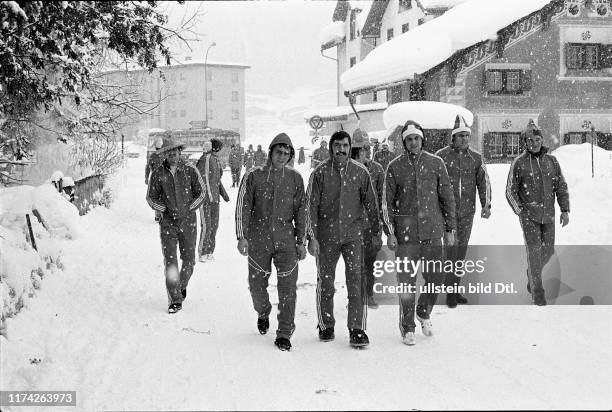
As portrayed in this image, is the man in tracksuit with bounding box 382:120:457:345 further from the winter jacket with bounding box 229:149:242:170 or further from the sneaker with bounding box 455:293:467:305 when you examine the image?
the winter jacket with bounding box 229:149:242:170

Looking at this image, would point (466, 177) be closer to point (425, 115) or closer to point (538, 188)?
point (538, 188)

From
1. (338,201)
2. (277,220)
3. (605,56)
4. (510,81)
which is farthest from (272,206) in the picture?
(605,56)

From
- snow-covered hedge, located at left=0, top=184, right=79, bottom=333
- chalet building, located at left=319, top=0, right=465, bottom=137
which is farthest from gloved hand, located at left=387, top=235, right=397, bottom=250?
chalet building, located at left=319, top=0, right=465, bottom=137

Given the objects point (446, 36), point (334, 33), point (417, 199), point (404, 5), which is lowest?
point (417, 199)

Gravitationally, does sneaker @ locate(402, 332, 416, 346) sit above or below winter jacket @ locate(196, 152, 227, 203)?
below

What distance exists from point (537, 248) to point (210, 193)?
17.4 feet

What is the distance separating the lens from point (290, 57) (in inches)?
6083

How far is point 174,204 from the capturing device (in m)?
7.42

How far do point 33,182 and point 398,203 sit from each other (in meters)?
10.9

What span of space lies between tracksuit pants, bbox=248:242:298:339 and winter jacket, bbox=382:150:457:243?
103cm

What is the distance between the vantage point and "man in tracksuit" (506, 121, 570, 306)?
7.56 meters

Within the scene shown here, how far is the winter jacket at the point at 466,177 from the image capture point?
7.79 metres

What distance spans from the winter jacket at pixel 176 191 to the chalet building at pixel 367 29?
89.0 ft

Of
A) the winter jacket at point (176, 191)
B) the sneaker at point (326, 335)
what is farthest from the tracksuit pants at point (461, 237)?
the winter jacket at point (176, 191)
